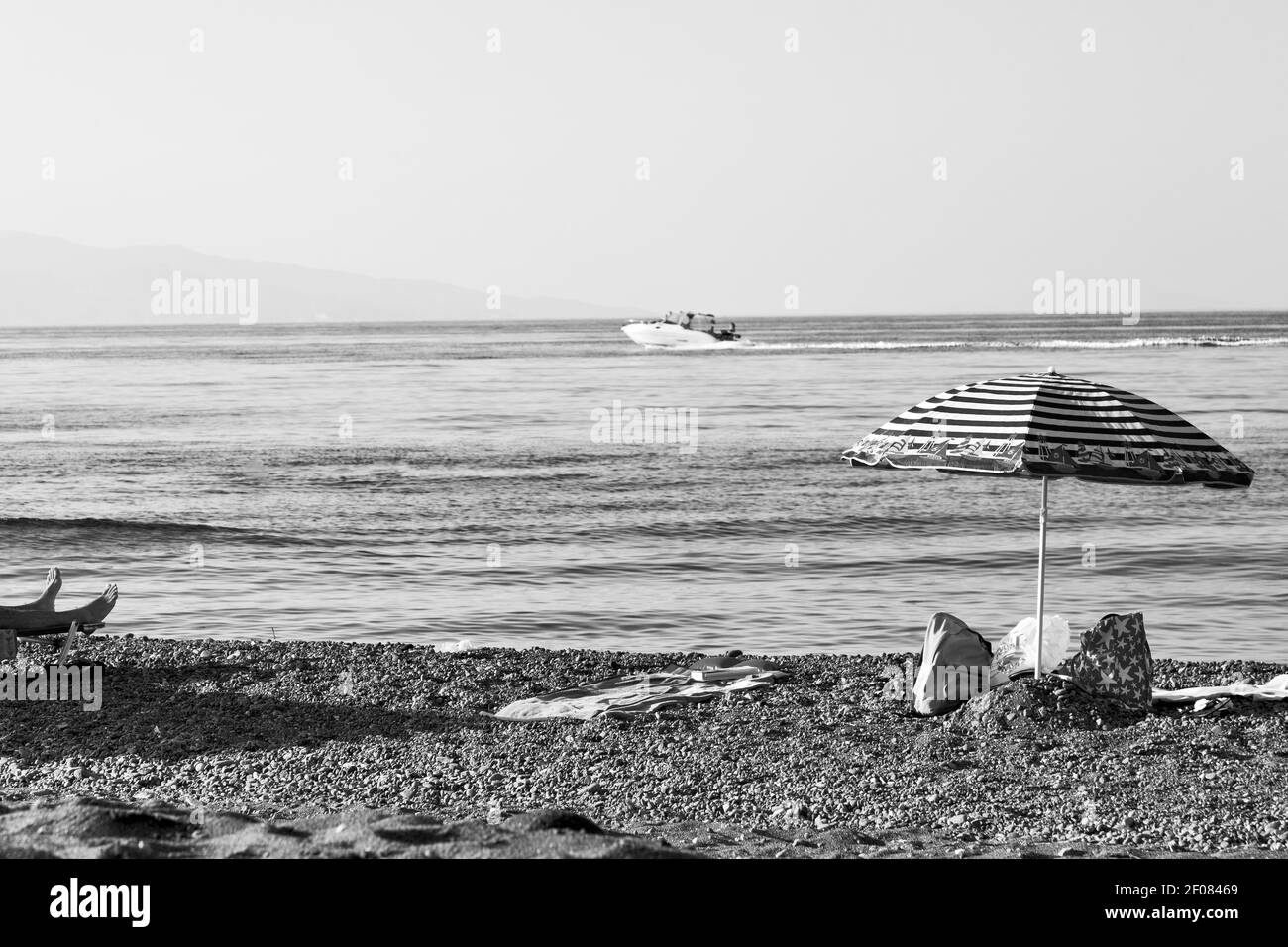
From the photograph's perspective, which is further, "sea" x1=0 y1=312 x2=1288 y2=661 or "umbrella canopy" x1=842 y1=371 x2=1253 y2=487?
"sea" x1=0 y1=312 x2=1288 y2=661

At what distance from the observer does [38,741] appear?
854 centimetres

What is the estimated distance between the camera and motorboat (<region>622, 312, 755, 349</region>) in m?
108

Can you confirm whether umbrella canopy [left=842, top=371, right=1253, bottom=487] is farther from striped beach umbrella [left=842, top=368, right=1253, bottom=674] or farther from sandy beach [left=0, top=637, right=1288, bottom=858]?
sandy beach [left=0, top=637, right=1288, bottom=858]

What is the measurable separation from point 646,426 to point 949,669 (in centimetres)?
3031

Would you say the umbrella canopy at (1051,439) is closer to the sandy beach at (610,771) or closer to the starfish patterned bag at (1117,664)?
the starfish patterned bag at (1117,664)

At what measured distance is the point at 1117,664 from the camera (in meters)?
8.82

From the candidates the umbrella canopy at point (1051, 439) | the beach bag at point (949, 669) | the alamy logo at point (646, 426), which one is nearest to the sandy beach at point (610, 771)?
the beach bag at point (949, 669)

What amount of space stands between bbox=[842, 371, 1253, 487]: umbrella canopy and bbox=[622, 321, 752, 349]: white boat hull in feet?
325

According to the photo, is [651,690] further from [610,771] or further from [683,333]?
[683,333]

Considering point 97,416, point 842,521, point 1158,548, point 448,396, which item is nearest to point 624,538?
point 842,521

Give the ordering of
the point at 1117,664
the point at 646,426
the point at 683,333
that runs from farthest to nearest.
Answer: the point at 683,333
the point at 646,426
the point at 1117,664
